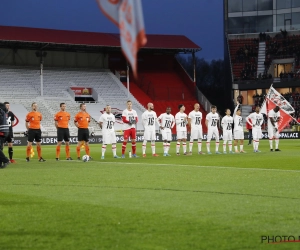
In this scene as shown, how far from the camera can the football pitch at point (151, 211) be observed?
7.51m

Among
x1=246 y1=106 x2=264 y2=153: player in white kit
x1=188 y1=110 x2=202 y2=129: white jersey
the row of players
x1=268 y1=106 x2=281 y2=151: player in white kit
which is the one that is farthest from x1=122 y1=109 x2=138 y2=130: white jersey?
x1=268 y1=106 x2=281 y2=151: player in white kit

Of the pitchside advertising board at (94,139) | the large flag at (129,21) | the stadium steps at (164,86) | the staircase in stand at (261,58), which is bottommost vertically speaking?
the pitchside advertising board at (94,139)

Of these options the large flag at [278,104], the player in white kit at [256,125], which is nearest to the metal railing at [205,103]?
the large flag at [278,104]

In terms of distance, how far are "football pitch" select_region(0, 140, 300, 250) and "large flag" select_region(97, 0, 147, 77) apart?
10.8 feet

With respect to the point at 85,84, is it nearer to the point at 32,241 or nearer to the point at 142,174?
the point at 142,174

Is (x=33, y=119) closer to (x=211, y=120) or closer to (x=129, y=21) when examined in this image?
(x=211, y=120)

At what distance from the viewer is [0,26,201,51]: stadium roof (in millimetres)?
61719

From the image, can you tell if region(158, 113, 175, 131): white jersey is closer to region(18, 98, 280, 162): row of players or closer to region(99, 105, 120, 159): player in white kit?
region(18, 98, 280, 162): row of players

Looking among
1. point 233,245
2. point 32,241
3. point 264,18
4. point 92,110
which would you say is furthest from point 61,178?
point 264,18

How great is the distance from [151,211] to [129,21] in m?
6.06

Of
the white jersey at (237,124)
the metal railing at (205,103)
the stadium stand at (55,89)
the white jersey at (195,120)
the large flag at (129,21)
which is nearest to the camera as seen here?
the large flag at (129,21)

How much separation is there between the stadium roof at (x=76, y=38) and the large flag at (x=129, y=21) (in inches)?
2238

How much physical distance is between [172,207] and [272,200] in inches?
72.6

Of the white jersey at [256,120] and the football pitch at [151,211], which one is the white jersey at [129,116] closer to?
the white jersey at [256,120]
